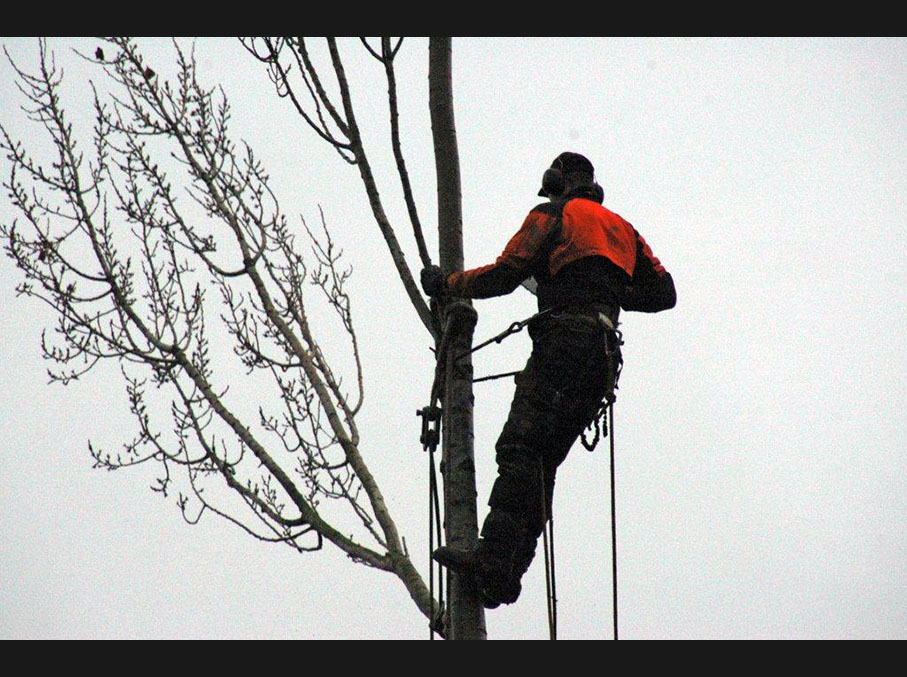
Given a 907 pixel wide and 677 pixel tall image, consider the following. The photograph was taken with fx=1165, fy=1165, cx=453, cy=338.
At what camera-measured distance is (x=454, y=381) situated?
175 inches

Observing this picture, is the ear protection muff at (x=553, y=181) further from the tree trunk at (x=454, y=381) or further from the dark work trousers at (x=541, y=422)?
the dark work trousers at (x=541, y=422)

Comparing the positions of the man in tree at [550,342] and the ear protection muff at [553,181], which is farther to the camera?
the ear protection muff at [553,181]

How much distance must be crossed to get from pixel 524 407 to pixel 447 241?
72cm

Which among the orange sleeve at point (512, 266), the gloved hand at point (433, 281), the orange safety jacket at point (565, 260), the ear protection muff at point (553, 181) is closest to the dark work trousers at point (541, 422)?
the orange safety jacket at point (565, 260)

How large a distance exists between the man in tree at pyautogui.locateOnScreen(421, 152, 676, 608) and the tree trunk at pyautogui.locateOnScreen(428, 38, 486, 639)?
0.29 ft

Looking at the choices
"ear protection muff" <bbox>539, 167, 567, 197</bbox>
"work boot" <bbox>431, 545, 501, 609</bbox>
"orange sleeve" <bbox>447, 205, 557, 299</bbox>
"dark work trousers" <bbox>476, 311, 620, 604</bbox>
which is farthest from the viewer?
"ear protection muff" <bbox>539, 167, 567, 197</bbox>

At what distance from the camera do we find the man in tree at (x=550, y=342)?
14.2 feet

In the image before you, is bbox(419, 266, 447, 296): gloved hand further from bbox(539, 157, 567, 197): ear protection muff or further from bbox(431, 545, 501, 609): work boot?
bbox(431, 545, 501, 609): work boot

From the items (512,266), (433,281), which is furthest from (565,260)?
(433,281)

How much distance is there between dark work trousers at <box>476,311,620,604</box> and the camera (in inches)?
167

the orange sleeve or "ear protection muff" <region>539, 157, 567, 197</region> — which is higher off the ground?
"ear protection muff" <region>539, 157, 567, 197</region>

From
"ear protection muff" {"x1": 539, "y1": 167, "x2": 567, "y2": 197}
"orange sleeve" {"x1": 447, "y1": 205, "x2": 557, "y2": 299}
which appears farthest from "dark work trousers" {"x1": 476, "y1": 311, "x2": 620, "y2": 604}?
"ear protection muff" {"x1": 539, "y1": 167, "x2": 567, "y2": 197}

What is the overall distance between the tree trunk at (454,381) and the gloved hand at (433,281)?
1.4 inches

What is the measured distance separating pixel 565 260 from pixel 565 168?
0.53 metres
